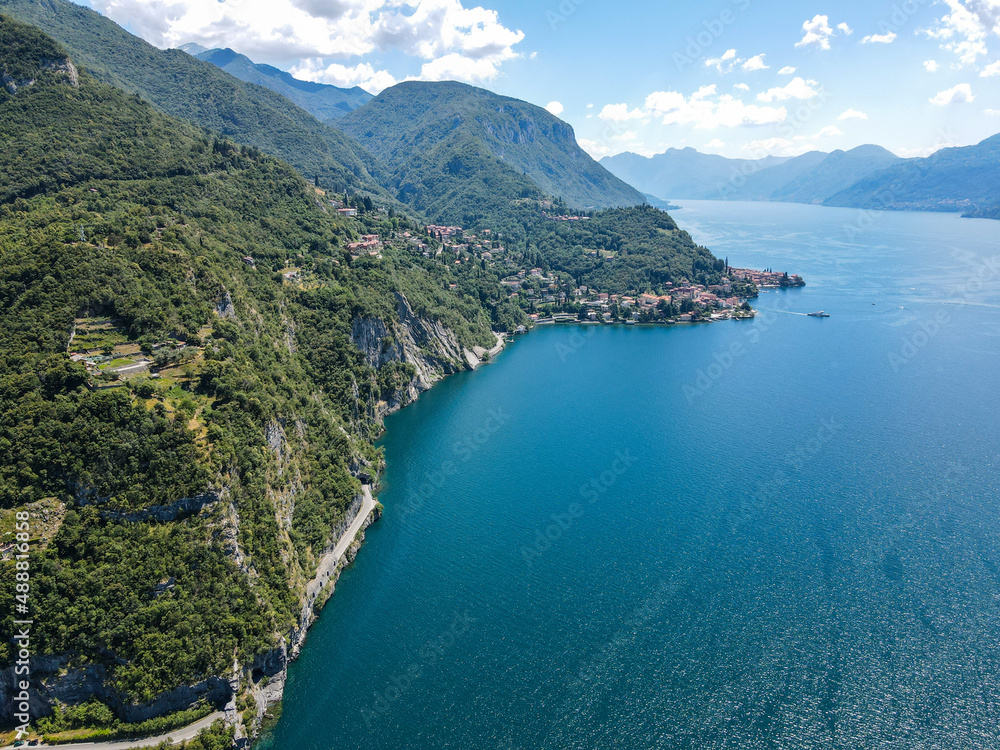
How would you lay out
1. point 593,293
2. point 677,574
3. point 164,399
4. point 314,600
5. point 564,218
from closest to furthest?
point 164,399
point 314,600
point 677,574
point 593,293
point 564,218

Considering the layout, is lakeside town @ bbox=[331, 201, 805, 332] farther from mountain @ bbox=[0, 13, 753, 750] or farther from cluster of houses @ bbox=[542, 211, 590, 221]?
mountain @ bbox=[0, 13, 753, 750]

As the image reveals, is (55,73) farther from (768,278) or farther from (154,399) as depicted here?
(768,278)

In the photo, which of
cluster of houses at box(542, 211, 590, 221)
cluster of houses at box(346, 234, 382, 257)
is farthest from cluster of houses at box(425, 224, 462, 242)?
cluster of houses at box(346, 234, 382, 257)

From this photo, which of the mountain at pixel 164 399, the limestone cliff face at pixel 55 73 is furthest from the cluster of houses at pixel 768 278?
the limestone cliff face at pixel 55 73

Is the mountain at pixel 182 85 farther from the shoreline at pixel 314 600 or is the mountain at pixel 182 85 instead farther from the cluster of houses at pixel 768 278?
the shoreline at pixel 314 600

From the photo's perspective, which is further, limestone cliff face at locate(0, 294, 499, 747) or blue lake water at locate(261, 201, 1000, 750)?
blue lake water at locate(261, 201, 1000, 750)

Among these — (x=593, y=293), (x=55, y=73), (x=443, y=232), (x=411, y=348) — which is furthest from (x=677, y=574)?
(x=443, y=232)
